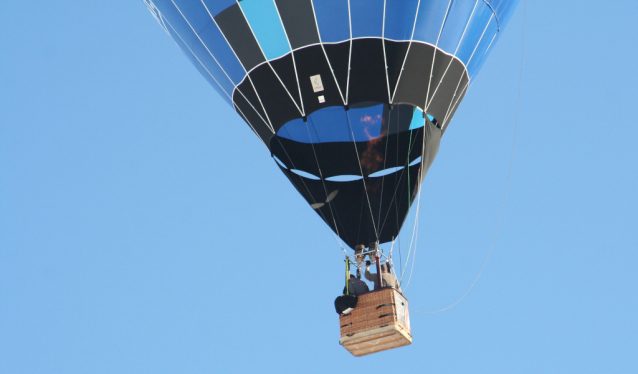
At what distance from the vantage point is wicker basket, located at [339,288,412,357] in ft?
28.2

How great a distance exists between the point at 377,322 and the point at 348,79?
8.93 ft

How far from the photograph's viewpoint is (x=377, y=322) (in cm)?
861

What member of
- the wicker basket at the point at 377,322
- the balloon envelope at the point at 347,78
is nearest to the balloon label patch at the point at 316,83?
the balloon envelope at the point at 347,78

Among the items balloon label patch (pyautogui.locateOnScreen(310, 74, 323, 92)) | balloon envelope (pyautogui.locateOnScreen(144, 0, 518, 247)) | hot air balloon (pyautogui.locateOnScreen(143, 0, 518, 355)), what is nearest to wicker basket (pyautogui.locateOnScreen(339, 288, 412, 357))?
hot air balloon (pyautogui.locateOnScreen(143, 0, 518, 355))

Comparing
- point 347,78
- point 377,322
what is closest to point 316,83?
point 347,78

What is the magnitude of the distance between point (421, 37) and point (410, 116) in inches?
36.5

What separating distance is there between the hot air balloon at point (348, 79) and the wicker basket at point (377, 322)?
11.4 inches

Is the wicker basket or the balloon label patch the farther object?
the balloon label patch

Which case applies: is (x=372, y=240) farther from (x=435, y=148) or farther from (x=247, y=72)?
(x=247, y=72)

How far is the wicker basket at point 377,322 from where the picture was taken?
8.59 metres

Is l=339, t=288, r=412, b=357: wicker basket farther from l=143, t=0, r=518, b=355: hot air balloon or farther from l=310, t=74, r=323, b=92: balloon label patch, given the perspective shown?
l=310, t=74, r=323, b=92: balloon label patch

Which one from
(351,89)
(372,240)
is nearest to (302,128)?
(351,89)

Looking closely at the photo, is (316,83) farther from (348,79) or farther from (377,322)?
(377,322)

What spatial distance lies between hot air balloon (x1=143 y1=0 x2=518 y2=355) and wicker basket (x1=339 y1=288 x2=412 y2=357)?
0.95ft
